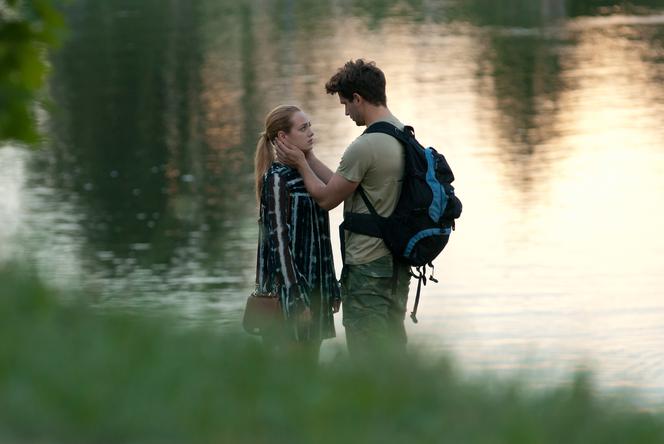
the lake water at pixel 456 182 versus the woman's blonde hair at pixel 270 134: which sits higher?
the woman's blonde hair at pixel 270 134

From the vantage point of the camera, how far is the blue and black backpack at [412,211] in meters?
7.01

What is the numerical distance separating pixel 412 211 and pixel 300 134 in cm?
65

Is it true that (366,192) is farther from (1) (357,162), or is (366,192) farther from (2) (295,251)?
(2) (295,251)

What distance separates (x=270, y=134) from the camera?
720 cm

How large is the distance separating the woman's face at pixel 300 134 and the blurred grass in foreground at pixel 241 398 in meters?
1.92

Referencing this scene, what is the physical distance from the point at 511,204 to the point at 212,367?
43.8 ft

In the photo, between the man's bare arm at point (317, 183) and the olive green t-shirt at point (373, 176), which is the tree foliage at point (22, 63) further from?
the olive green t-shirt at point (373, 176)

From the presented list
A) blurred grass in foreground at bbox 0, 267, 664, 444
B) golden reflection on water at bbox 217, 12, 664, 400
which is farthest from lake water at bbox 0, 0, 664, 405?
blurred grass in foreground at bbox 0, 267, 664, 444

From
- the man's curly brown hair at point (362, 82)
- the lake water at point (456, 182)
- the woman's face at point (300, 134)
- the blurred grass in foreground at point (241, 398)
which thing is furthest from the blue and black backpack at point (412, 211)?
the blurred grass in foreground at point (241, 398)

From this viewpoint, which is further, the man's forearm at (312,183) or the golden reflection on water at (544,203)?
the golden reflection on water at (544,203)

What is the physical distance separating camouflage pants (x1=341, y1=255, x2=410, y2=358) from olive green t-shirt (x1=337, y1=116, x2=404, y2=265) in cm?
6

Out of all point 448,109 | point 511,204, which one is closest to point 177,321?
point 511,204

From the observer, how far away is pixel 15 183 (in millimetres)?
20609

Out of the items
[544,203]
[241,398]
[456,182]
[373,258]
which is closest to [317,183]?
[373,258]
